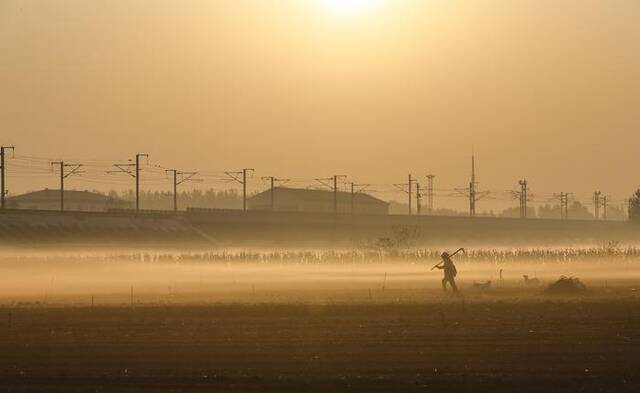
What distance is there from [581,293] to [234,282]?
21.2 meters

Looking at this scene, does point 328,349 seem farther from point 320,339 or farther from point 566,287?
point 566,287

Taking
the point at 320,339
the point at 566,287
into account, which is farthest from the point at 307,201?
the point at 320,339

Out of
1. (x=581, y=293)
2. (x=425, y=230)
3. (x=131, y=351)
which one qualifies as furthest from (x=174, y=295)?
(x=425, y=230)

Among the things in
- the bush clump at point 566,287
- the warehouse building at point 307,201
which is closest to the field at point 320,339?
the bush clump at point 566,287

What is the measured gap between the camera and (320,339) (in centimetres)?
2970

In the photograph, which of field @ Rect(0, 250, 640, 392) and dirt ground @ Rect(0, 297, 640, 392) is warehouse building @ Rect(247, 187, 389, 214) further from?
dirt ground @ Rect(0, 297, 640, 392)

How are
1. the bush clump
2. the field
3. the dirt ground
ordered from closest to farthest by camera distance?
1. the dirt ground
2. the field
3. the bush clump

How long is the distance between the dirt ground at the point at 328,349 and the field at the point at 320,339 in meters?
0.05

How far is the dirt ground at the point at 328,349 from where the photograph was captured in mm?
23438

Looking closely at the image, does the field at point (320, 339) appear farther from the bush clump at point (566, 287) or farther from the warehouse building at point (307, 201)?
the warehouse building at point (307, 201)

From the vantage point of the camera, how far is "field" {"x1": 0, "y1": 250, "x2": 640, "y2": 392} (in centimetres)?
2366

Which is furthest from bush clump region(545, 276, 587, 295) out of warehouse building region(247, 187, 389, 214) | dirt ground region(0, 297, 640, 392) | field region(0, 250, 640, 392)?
warehouse building region(247, 187, 389, 214)

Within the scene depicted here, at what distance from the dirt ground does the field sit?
5 cm

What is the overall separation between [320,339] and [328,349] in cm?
184
